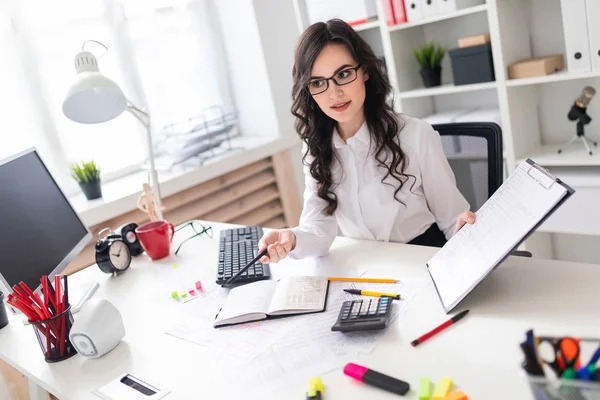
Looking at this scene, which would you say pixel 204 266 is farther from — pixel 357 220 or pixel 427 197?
pixel 427 197

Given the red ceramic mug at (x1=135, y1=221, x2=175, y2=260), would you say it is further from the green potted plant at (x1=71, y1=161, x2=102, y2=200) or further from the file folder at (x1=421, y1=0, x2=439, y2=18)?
the file folder at (x1=421, y1=0, x2=439, y2=18)

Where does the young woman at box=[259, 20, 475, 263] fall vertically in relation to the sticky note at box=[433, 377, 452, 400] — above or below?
above

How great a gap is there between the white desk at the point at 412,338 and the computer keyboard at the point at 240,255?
0.34 ft

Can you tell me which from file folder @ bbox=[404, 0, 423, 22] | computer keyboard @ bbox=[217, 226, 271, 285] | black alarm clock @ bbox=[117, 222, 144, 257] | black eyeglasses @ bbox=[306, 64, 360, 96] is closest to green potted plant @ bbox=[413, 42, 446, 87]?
file folder @ bbox=[404, 0, 423, 22]

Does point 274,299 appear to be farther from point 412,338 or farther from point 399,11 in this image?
point 399,11

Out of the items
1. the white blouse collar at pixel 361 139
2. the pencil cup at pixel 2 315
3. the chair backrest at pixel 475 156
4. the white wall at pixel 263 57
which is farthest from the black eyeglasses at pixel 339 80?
the white wall at pixel 263 57

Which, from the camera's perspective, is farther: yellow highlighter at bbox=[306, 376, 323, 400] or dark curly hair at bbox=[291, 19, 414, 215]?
dark curly hair at bbox=[291, 19, 414, 215]

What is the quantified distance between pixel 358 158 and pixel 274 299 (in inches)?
22.4

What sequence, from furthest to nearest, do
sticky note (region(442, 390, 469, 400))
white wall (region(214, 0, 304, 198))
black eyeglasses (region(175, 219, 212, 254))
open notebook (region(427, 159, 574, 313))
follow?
white wall (region(214, 0, 304, 198)) < black eyeglasses (region(175, 219, 212, 254)) < open notebook (region(427, 159, 574, 313)) < sticky note (region(442, 390, 469, 400))

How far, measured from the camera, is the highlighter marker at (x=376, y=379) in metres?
0.86

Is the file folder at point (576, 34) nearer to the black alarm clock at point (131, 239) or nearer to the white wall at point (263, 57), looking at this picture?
the white wall at point (263, 57)

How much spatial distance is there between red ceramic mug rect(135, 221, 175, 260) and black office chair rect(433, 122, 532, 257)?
90cm

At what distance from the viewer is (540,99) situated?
2516 millimetres

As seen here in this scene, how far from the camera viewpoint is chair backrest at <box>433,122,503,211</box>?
1.60 m
